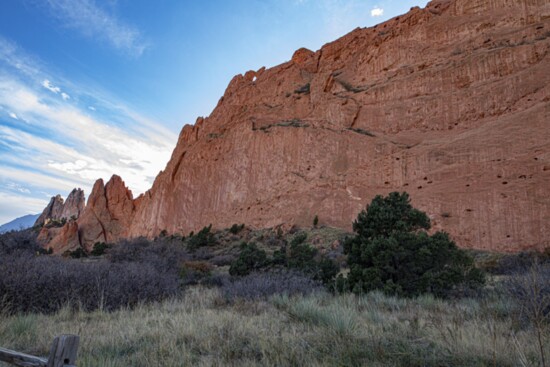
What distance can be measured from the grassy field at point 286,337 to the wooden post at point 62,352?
92 cm

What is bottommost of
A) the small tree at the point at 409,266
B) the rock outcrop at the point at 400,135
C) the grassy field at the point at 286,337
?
the grassy field at the point at 286,337

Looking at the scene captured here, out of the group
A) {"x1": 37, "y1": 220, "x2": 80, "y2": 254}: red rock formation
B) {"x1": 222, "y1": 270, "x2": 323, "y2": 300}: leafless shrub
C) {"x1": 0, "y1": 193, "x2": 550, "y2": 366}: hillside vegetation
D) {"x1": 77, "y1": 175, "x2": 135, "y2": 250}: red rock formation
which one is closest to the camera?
{"x1": 0, "y1": 193, "x2": 550, "y2": 366}: hillside vegetation

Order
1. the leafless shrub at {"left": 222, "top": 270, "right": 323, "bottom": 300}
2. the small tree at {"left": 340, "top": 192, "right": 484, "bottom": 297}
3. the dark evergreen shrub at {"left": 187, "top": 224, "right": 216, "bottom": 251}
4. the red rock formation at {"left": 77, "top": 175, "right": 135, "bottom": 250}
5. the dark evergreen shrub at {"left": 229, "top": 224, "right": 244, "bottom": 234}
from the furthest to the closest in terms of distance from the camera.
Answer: the red rock formation at {"left": 77, "top": 175, "right": 135, "bottom": 250}, the dark evergreen shrub at {"left": 229, "top": 224, "right": 244, "bottom": 234}, the dark evergreen shrub at {"left": 187, "top": 224, "right": 216, "bottom": 251}, the small tree at {"left": 340, "top": 192, "right": 484, "bottom": 297}, the leafless shrub at {"left": 222, "top": 270, "right": 323, "bottom": 300}

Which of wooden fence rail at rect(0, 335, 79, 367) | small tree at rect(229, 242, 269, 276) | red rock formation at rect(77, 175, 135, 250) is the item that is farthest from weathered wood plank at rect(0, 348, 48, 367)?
red rock formation at rect(77, 175, 135, 250)

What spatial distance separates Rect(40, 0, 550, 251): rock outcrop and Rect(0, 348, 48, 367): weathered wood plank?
2466 centimetres

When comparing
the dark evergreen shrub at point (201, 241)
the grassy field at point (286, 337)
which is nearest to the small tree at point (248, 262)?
the grassy field at point (286, 337)

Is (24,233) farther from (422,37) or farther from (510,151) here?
(422,37)

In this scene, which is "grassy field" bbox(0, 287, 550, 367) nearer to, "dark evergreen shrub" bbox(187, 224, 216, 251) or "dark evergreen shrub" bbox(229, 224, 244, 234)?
"dark evergreen shrub" bbox(187, 224, 216, 251)

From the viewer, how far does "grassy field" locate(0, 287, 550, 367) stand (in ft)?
10.0

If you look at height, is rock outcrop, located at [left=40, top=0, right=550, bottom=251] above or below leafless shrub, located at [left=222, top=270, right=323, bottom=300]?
above

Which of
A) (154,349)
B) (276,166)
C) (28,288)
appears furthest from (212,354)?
(276,166)

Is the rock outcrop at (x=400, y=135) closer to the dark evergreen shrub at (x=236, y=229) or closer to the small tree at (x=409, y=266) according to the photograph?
the dark evergreen shrub at (x=236, y=229)

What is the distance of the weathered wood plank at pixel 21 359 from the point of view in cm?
210

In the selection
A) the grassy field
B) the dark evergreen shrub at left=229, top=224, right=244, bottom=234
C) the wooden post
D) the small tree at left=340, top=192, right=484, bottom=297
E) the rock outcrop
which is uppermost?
the rock outcrop
